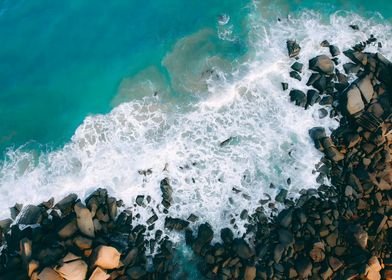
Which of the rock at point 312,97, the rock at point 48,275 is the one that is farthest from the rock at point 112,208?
the rock at point 312,97

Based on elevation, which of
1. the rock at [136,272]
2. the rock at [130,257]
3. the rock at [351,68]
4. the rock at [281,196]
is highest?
the rock at [351,68]

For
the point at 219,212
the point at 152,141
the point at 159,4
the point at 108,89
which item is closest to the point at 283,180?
the point at 219,212

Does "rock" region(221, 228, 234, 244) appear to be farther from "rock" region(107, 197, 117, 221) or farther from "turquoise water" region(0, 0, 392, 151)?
"turquoise water" region(0, 0, 392, 151)

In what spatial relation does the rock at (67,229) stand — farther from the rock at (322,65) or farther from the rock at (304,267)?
the rock at (322,65)

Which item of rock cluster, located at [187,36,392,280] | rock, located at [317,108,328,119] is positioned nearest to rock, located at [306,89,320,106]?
rock cluster, located at [187,36,392,280]

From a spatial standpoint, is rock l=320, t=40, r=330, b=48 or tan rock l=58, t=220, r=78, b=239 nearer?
tan rock l=58, t=220, r=78, b=239

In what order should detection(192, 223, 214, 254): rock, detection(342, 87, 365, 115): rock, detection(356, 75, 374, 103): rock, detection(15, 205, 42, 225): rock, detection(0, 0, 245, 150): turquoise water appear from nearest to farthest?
detection(192, 223, 214, 254): rock, detection(15, 205, 42, 225): rock, detection(342, 87, 365, 115): rock, detection(356, 75, 374, 103): rock, detection(0, 0, 245, 150): turquoise water

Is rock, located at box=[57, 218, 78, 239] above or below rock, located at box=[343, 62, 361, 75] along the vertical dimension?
below
